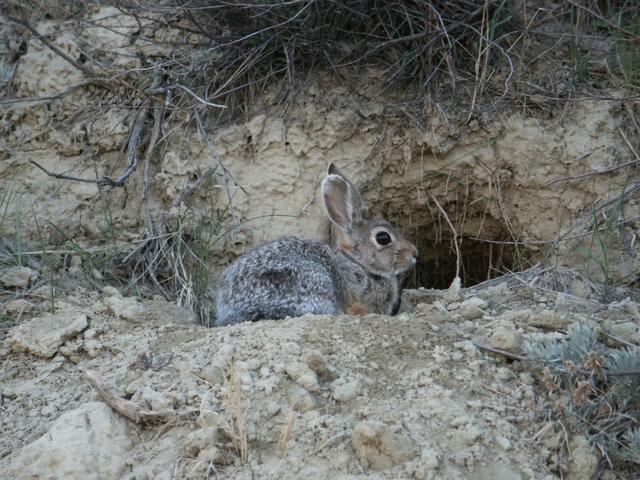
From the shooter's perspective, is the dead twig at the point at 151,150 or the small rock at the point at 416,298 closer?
the small rock at the point at 416,298

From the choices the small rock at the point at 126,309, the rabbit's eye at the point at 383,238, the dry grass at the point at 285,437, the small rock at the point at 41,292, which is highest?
the dry grass at the point at 285,437

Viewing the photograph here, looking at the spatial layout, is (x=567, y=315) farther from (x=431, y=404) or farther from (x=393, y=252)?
(x=393, y=252)

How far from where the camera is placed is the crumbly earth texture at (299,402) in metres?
3.74

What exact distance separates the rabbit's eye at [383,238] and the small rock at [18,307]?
8.32 ft

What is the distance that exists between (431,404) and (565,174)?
3416mm

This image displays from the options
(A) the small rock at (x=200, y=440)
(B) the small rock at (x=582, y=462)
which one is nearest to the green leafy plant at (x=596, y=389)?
(B) the small rock at (x=582, y=462)

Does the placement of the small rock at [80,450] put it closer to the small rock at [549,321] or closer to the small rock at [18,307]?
the small rock at [18,307]

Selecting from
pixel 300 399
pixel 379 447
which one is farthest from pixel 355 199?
pixel 379 447

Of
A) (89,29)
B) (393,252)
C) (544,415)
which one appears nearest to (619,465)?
(544,415)

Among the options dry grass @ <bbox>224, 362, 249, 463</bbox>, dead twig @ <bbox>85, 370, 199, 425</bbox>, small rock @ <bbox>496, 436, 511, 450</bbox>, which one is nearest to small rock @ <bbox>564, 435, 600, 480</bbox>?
small rock @ <bbox>496, 436, 511, 450</bbox>

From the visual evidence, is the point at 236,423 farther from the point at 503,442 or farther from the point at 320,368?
the point at 503,442

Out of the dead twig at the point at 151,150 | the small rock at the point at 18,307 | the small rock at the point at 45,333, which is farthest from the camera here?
the dead twig at the point at 151,150

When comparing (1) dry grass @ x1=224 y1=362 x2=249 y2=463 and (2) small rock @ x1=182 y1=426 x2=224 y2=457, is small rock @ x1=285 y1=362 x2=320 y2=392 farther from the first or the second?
(2) small rock @ x1=182 y1=426 x2=224 y2=457

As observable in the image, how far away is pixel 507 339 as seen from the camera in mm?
4406
